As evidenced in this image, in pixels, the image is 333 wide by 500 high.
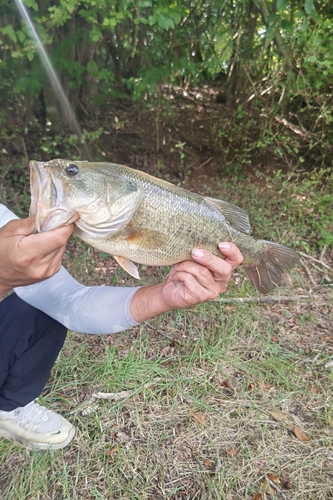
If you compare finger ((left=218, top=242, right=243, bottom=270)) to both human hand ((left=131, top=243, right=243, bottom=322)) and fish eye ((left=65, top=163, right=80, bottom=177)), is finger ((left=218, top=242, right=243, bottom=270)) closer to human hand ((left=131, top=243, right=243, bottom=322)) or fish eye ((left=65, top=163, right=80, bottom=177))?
human hand ((left=131, top=243, right=243, bottom=322))

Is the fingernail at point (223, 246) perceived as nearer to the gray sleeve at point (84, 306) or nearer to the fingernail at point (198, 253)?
the fingernail at point (198, 253)

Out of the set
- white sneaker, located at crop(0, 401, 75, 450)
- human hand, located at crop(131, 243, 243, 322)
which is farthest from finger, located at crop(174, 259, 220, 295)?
white sneaker, located at crop(0, 401, 75, 450)

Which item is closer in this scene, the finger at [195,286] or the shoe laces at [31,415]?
the finger at [195,286]

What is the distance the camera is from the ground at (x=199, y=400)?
6.59 ft

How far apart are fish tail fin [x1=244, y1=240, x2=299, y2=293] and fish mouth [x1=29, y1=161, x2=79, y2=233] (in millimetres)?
1133

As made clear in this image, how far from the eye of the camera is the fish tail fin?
6.72ft

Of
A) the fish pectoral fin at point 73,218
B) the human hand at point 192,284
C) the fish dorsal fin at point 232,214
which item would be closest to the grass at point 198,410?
the human hand at point 192,284

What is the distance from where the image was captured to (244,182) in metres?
5.10

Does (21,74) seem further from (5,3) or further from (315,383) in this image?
(315,383)

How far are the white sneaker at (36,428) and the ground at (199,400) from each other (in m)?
0.06

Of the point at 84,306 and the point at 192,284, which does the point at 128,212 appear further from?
the point at 84,306

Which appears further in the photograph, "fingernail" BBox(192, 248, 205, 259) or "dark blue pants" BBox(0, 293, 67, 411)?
"dark blue pants" BBox(0, 293, 67, 411)

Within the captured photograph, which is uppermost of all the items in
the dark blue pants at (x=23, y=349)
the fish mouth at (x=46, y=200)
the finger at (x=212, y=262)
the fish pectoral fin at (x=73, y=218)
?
the fish mouth at (x=46, y=200)

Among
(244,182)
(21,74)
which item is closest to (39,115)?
(21,74)
